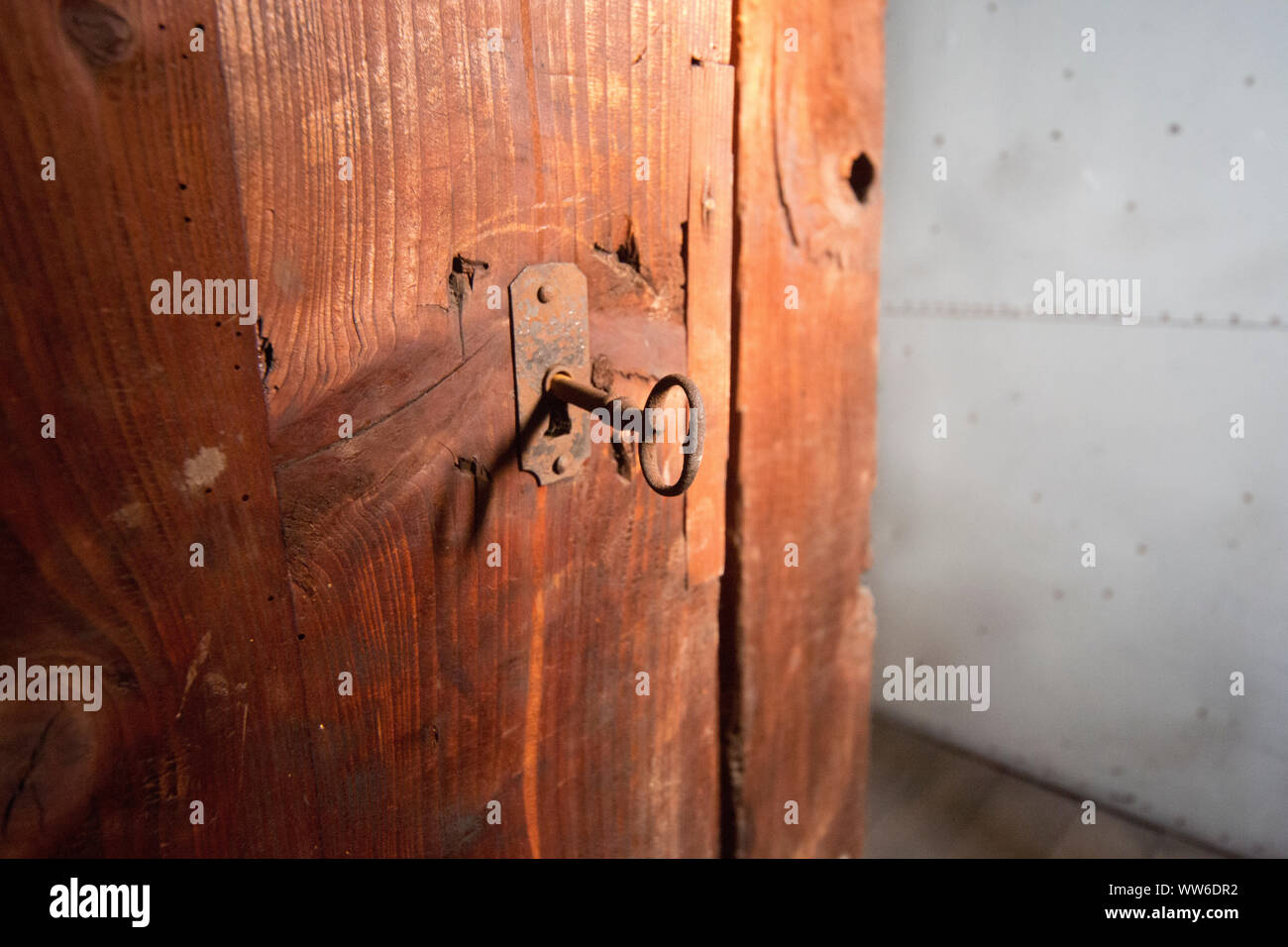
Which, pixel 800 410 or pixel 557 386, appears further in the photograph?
pixel 800 410

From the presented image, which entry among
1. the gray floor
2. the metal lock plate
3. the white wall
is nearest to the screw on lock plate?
the metal lock plate

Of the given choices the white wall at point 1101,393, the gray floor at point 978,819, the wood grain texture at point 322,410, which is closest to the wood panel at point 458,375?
the wood grain texture at point 322,410

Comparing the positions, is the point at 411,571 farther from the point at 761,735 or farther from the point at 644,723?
the point at 761,735

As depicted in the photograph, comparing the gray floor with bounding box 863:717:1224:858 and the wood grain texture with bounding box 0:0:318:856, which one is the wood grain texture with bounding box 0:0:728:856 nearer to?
the wood grain texture with bounding box 0:0:318:856

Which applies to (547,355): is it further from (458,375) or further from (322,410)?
(322,410)

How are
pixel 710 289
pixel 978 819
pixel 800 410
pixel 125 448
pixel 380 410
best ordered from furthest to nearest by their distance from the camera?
pixel 978 819 → pixel 800 410 → pixel 710 289 → pixel 380 410 → pixel 125 448

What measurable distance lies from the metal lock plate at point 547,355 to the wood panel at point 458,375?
14 mm

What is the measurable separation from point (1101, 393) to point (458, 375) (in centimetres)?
180

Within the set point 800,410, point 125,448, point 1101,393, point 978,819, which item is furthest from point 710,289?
point 978,819

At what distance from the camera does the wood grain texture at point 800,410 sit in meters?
0.86

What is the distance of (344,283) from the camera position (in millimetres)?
566

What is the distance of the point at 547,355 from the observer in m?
0.70

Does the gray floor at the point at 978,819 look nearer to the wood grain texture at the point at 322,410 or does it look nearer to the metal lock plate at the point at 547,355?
the wood grain texture at the point at 322,410

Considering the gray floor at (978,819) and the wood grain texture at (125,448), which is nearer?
the wood grain texture at (125,448)
